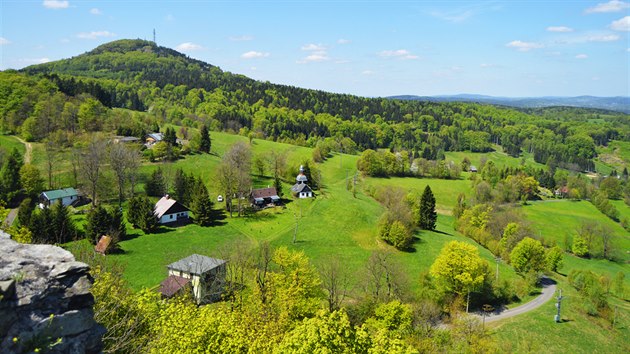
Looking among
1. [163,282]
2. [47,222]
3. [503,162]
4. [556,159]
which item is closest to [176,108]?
[47,222]

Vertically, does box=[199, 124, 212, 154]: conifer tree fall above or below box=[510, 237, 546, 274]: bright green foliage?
above

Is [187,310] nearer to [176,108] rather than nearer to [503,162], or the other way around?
[176,108]

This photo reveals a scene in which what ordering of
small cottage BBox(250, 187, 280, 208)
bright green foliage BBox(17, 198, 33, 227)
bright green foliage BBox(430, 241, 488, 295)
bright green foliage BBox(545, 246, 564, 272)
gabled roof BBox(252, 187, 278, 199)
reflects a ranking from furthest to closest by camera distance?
gabled roof BBox(252, 187, 278, 199)
small cottage BBox(250, 187, 280, 208)
bright green foliage BBox(545, 246, 564, 272)
bright green foliage BBox(17, 198, 33, 227)
bright green foliage BBox(430, 241, 488, 295)

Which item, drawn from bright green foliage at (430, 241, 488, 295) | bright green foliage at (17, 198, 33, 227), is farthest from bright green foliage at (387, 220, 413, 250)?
bright green foliage at (17, 198, 33, 227)

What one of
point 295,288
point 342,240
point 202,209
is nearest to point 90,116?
point 202,209

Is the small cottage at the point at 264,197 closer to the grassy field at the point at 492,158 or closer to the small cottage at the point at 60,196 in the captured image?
the small cottage at the point at 60,196

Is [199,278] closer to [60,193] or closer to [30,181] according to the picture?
[60,193]

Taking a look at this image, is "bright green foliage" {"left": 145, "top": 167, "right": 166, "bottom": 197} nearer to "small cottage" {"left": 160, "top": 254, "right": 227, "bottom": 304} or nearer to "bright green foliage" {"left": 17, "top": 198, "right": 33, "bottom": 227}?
"bright green foliage" {"left": 17, "top": 198, "right": 33, "bottom": 227}

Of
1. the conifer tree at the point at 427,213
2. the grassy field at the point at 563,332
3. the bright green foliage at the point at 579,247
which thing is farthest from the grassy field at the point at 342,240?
the bright green foliage at the point at 579,247
